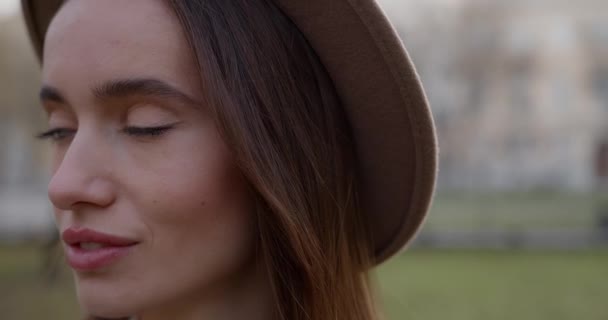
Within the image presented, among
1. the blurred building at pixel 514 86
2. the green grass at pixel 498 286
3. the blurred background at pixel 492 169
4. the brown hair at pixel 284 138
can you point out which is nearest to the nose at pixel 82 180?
the brown hair at pixel 284 138

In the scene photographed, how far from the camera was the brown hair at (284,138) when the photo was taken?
1634 millimetres

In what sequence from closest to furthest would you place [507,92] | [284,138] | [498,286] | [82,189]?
1. [82,189]
2. [284,138]
3. [498,286]
4. [507,92]

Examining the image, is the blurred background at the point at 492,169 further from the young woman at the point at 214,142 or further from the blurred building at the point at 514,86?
the young woman at the point at 214,142

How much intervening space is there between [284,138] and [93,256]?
0.48 meters

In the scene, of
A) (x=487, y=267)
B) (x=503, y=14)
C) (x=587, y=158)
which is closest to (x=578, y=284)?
(x=487, y=267)

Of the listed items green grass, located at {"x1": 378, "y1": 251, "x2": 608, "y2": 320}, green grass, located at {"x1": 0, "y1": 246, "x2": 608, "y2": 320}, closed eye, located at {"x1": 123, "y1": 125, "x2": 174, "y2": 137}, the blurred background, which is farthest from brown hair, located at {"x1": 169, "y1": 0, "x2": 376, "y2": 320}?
the blurred background

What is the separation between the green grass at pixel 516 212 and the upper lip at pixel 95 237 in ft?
60.0

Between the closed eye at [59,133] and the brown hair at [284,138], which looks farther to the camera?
the closed eye at [59,133]

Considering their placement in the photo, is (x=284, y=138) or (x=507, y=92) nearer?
(x=284, y=138)

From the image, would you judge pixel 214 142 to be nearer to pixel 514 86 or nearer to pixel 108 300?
pixel 108 300

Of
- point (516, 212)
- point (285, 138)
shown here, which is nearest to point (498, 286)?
point (285, 138)

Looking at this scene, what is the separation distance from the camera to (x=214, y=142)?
164cm

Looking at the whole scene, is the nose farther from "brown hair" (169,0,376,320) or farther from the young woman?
"brown hair" (169,0,376,320)

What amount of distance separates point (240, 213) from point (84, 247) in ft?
1.12
